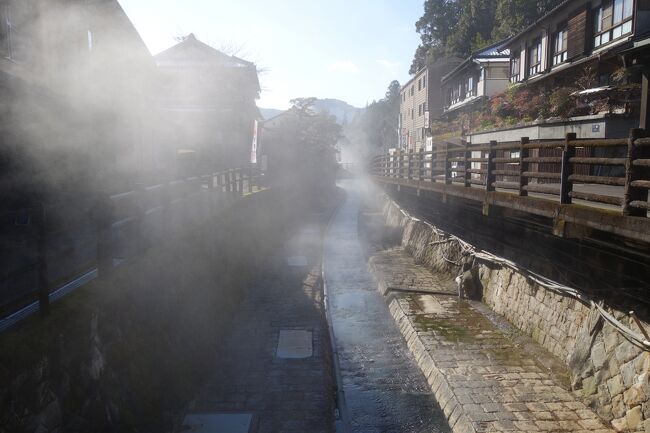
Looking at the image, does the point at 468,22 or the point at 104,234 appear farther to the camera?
the point at 468,22

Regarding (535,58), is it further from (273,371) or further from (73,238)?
(73,238)

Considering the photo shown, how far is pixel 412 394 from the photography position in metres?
8.73

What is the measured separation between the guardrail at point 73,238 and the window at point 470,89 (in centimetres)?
2933

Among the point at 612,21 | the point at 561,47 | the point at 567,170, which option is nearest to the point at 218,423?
the point at 567,170

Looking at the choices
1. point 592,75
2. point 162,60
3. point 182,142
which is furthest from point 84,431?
point 162,60

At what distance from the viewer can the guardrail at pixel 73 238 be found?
4254mm

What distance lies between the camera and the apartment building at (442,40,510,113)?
31.5 metres

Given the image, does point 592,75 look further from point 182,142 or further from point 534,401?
point 182,142

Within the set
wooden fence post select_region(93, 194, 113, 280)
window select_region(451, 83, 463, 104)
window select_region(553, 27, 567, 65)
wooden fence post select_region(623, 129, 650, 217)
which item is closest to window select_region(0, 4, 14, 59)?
wooden fence post select_region(93, 194, 113, 280)

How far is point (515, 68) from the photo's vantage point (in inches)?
1117

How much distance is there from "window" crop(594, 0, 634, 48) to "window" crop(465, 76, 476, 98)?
15000 mm

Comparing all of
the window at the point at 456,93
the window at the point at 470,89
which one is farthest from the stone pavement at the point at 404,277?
the window at the point at 456,93

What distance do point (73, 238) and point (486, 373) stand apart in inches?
269

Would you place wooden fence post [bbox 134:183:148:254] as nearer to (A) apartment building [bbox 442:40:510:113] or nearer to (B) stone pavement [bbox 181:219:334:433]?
(B) stone pavement [bbox 181:219:334:433]
